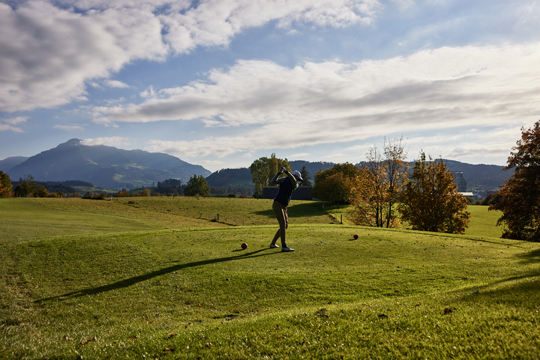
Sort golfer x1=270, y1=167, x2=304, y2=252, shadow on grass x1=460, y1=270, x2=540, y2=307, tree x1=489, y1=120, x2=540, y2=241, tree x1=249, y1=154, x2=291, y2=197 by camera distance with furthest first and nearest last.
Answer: tree x1=249, y1=154, x2=291, y2=197 < tree x1=489, y1=120, x2=540, y2=241 < golfer x1=270, y1=167, x2=304, y2=252 < shadow on grass x1=460, y1=270, x2=540, y2=307

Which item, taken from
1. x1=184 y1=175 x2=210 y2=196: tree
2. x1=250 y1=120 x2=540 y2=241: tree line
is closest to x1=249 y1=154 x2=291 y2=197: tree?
x1=184 y1=175 x2=210 y2=196: tree

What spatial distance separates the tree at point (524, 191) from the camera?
2839 cm

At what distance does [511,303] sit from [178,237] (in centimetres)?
1586

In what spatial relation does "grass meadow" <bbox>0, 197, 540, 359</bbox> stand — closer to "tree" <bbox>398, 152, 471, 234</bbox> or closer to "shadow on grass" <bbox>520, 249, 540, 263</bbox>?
"shadow on grass" <bbox>520, 249, 540, 263</bbox>

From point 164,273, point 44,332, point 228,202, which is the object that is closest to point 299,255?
point 164,273

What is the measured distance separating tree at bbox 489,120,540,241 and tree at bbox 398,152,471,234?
4126mm

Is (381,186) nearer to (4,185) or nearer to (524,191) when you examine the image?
(524,191)

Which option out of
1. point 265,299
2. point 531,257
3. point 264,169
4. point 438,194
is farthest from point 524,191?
point 264,169

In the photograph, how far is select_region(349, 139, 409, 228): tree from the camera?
128 feet

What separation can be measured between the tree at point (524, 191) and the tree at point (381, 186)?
37.6 feet

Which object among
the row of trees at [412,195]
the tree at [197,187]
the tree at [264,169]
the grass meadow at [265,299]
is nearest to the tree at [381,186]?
the row of trees at [412,195]

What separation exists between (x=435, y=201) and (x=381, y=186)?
297 inches

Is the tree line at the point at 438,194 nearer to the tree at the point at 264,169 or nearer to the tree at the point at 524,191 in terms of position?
the tree at the point at 524,191

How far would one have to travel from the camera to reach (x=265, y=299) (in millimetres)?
7867
